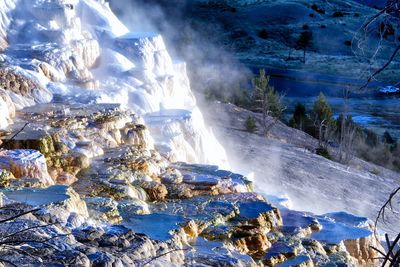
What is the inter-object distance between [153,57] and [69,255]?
8852 millimetres

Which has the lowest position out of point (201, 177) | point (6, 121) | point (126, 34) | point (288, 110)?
point (288, 110)

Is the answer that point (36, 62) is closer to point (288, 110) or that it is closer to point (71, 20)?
point (71, 20)

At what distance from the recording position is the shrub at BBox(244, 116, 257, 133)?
76.2ft

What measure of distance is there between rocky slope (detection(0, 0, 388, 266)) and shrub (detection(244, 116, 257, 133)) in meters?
9.57

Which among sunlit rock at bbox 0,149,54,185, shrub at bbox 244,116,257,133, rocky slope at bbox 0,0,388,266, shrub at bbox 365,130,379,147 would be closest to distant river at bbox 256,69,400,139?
shrub at bbox 365,130,379,147

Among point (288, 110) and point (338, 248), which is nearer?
point (338, 248)

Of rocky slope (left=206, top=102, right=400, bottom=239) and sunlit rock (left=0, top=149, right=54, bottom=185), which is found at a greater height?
sunlit rock (left=0, top=149, right=54, bottom=185)

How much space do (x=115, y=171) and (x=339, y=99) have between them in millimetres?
29599

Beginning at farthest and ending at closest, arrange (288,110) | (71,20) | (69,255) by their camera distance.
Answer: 1. (288,110)
2. (71,20)
3. (69,255)

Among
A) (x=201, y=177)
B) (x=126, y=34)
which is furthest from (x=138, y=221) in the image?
(x=126, y=34)

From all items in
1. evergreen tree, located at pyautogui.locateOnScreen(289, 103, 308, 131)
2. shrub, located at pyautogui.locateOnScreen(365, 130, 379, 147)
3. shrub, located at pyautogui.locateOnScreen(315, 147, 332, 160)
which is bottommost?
shrub, located at pyautogui.locateOnScreen(365, 130, 379, 147)

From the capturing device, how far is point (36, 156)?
769 centimetres

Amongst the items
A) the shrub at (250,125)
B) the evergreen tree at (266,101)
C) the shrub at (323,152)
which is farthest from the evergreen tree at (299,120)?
the shrub at (323,152)

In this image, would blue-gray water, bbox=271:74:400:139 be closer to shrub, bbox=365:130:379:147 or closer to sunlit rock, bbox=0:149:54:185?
shrub, bbox=365:130:379:147
